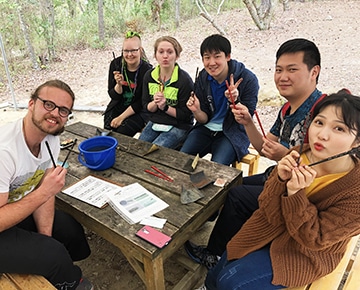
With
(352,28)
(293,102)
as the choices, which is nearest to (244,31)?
(352,28)

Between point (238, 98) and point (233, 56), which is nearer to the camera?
point (238, 98)

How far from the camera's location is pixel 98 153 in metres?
1.71

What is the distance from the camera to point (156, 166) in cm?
182

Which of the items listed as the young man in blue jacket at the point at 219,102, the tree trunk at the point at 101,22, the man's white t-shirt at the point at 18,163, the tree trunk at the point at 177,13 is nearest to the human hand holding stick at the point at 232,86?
the young man in blue jacket at the point at 219,102

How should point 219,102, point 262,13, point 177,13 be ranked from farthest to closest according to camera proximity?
point 177,13 < point 262,13 < point 219,102

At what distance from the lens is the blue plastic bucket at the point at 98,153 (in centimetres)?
173

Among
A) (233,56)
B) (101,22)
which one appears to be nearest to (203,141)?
(233,56)

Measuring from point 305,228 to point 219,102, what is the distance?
1.33 meters

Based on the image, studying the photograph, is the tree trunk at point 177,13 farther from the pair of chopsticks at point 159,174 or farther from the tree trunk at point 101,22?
the pair of chopsticks at point 159,174

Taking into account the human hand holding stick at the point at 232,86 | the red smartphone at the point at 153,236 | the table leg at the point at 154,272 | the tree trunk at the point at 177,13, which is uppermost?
the tree trunk at the point at 177,13

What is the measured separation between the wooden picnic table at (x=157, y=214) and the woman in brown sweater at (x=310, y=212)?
27 cm

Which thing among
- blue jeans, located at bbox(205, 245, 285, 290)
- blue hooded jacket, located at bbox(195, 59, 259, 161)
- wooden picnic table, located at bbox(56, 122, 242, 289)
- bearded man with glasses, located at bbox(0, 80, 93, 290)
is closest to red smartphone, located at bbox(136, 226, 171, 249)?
wooden picnic table, located at bbox(56, 122, 242, 289)

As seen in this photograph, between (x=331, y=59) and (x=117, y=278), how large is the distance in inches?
191

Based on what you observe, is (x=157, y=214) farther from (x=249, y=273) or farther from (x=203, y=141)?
(x=203, y=141)
